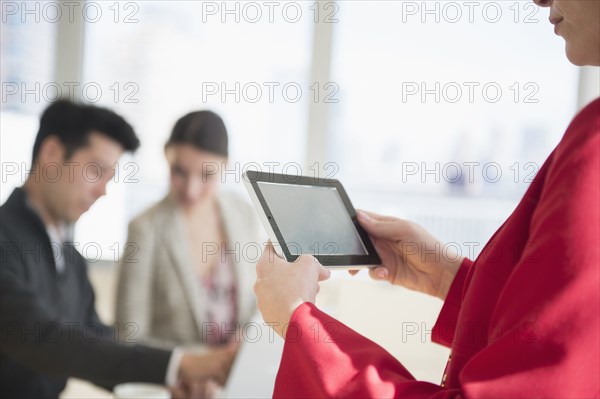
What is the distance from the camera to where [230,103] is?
2.97 metres

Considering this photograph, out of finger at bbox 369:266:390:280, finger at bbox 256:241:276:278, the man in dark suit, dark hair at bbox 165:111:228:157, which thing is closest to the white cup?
the man in dark suit

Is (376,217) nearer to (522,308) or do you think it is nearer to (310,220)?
(310,220)

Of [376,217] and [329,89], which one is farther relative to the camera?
[329,89]

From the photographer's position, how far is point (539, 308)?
463mm

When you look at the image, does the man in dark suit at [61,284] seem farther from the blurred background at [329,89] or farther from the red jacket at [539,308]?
the blurred background at [329,89]

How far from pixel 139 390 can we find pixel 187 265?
2.85ft

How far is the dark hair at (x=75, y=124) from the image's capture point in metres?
1.71

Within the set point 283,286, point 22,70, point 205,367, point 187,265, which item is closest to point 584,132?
point 283,286

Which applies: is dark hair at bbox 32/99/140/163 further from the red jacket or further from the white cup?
the red jacket

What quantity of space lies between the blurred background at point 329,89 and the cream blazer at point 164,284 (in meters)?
0.52

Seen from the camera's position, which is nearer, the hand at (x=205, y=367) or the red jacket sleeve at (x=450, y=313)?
the red jacket sleeve at (x=450, y=313)

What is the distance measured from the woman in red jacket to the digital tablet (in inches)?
3.6

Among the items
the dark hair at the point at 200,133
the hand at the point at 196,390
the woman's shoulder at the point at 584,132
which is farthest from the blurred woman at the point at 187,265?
the woman's shoulder at the point at 584,132

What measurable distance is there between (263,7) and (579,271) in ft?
8.79
